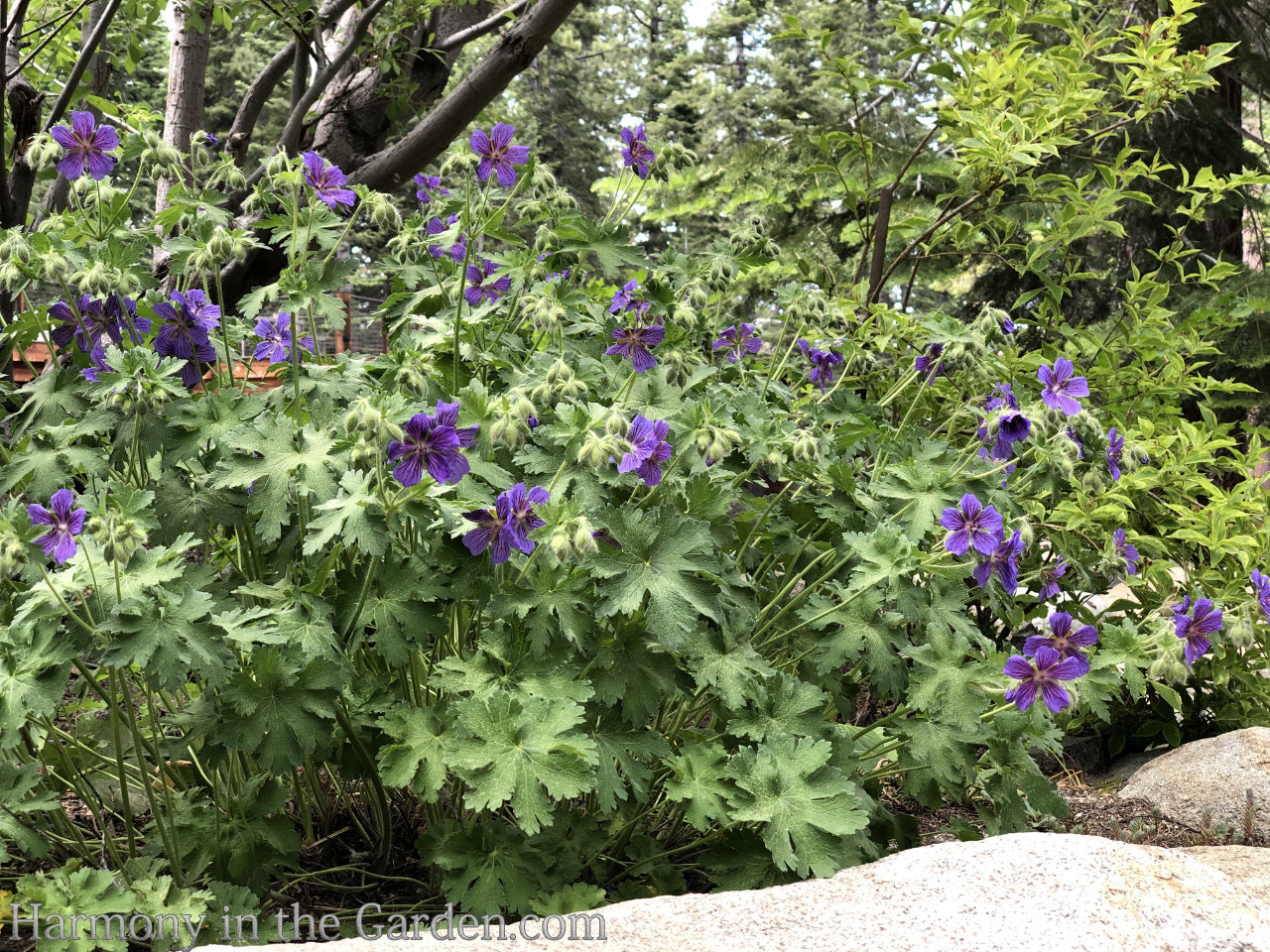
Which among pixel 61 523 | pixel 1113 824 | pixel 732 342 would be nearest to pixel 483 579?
pixel 61 523

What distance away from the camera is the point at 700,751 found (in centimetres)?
203

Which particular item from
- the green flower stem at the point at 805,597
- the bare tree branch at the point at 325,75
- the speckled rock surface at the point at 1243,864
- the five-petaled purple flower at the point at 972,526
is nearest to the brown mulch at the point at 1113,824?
the speckled rock surface at the point at 1243,864

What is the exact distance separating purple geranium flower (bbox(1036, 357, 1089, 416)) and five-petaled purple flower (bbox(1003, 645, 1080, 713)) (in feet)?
2.19

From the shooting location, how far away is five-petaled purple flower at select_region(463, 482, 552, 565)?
1771 millimetres

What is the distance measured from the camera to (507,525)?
1.78 m

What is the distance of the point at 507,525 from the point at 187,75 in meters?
2.83

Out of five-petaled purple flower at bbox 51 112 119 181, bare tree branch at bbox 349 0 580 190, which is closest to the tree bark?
bare tree branch at bbox 349 0 580 190

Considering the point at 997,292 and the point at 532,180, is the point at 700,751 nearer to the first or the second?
the point at 532,180

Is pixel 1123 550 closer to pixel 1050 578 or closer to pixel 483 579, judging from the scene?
pixel 1050 578

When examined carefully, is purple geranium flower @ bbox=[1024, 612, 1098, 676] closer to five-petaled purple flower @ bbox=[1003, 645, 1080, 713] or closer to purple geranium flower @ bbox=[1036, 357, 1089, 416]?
five-petaled purple flower @ bbox=[1003, 645, 1080, 713]

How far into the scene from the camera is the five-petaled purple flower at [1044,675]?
199 cm

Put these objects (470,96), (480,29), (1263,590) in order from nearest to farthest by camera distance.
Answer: (1263,590) < (470,96) < (480,29)

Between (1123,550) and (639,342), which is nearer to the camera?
(639,342)

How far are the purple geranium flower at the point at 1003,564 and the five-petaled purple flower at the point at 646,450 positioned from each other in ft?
2.42
